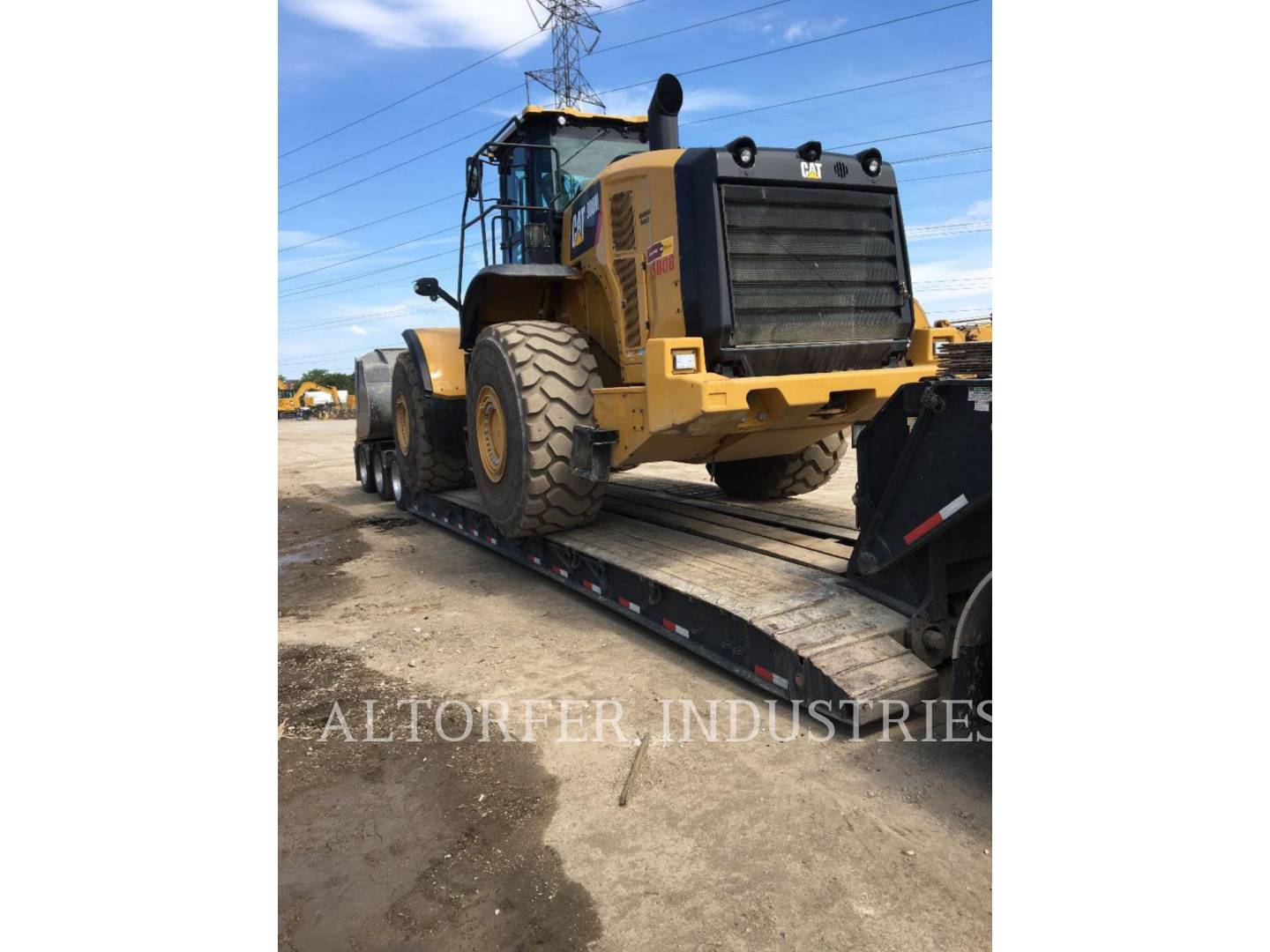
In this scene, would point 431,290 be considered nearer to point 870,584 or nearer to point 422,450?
point 422,450

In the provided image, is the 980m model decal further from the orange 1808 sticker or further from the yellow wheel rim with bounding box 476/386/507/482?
the yellow wheel rim with bounding box 476/386/507/482

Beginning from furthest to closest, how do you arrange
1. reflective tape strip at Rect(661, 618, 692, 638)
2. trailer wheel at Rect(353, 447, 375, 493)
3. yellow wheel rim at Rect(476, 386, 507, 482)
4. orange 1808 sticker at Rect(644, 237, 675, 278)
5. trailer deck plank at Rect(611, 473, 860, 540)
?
trailer wheel at Rect(353, 447, 375, 493) < yellow wheel rim at Rect(476, 386, 507, 482) < trailer deck plank at Rect(611, 473, 860, 540) < orange 1808 sticker at Rect(644, 237, 675, 278) < reflective tape strip at Rect(661, 618, 692, 638)

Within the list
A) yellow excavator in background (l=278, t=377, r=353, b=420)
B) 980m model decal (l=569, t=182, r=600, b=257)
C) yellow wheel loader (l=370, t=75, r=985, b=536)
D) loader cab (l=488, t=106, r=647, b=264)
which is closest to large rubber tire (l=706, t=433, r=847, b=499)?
yellow wheel loader (l=370, t=75, r=985, b=536)

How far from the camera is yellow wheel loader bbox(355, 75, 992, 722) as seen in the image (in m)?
3.61

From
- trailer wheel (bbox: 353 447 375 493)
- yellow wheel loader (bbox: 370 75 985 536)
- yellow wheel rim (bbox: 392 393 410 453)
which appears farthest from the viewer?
trailer wheel (bbox: 353 447 375 493)

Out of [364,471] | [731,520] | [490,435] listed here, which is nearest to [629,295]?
[490,435]

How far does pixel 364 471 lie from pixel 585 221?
23.9 ft

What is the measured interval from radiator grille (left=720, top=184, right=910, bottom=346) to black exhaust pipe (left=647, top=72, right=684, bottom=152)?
899mm

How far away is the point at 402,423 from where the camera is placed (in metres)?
9.05

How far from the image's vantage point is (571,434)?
5.30 meters

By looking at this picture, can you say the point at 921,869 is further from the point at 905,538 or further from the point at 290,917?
the point at 290,917

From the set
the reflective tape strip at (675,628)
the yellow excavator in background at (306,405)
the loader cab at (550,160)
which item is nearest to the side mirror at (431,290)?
the loader cab at (550,160)

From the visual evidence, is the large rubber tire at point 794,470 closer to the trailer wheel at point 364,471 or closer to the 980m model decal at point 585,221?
the 980m model decal at point 585,221

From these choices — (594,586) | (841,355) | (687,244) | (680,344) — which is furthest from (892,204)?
(594,586)
